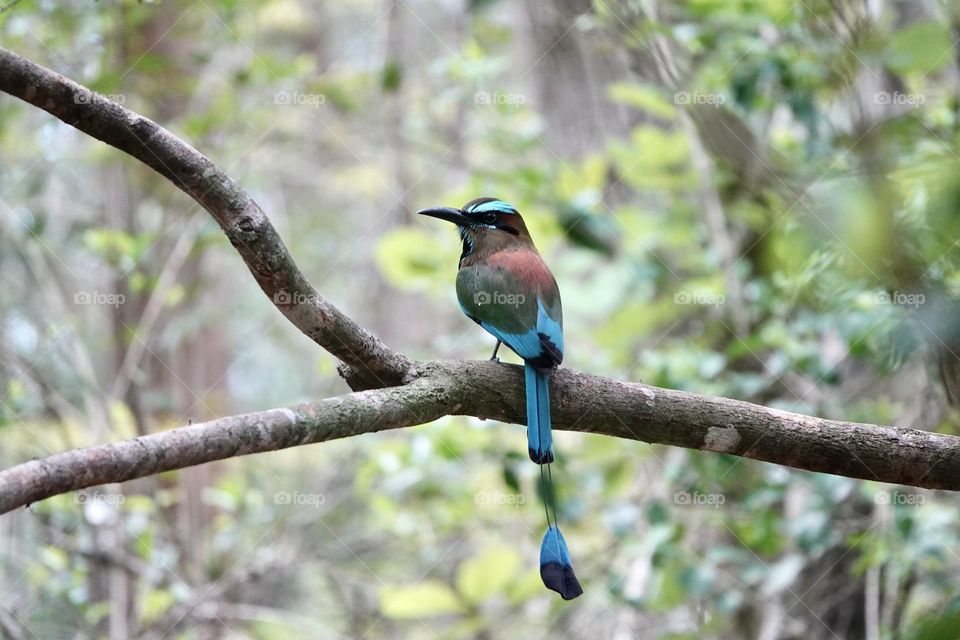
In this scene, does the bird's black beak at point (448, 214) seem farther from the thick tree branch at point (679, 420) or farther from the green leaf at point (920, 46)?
the green leaf at point (920, 46)

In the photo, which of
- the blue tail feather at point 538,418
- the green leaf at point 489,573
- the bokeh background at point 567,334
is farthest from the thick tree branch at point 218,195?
the green leaf at point 489,573

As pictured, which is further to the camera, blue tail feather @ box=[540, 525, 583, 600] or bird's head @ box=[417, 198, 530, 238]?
bird's head @ box=[417, 198, 530, 238]

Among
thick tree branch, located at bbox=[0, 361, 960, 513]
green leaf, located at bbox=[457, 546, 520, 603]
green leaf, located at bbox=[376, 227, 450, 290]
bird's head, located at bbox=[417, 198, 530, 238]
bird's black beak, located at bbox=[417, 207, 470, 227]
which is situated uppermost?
green leaf, located at bbox=[376, 227, 450, 290]

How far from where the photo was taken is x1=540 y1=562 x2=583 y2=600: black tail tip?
2.33m

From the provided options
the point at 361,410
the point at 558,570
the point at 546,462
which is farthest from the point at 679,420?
the point at 361,410

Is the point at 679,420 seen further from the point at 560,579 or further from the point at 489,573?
the point at 489,573

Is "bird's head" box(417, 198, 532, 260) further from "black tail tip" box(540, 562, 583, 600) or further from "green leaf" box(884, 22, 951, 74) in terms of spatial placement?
"green leaf" box(884, 22, 951, 74)

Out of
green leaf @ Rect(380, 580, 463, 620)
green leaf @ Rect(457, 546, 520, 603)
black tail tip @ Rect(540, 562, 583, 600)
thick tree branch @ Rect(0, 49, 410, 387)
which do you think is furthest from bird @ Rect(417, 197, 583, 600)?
green leaf @ Rect(380, 580, 463, 620)

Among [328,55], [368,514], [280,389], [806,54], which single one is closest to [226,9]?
[806,54]

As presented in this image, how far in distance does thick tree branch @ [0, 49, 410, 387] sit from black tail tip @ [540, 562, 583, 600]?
2.05 ft

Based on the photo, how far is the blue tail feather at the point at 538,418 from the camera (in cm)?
248

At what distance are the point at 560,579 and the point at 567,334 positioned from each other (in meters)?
2.99

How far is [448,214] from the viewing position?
3373mm

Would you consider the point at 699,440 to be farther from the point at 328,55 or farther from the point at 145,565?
the point at 328,55
